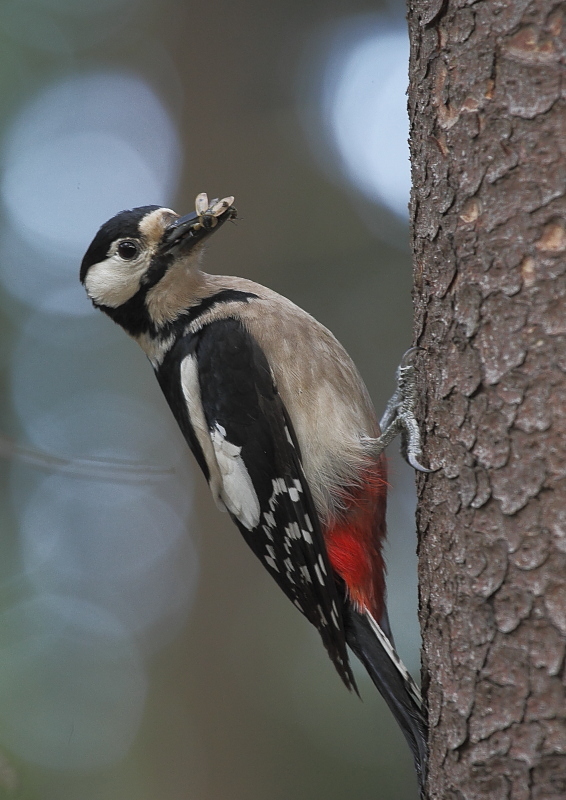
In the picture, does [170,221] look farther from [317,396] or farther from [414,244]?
[414,244]

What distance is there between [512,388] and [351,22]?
175 inches

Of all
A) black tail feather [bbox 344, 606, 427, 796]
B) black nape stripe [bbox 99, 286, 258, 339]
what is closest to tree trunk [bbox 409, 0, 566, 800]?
black tail feather [bbox 344, 606, 427, 796]

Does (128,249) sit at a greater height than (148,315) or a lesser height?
greater

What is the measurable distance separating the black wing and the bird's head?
0.33m

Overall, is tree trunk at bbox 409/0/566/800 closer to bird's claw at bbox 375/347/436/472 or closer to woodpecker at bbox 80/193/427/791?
bird's claw at bbox 375/347/436/472

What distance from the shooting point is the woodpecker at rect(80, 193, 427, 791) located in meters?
2.57

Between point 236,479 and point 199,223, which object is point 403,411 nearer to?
point 236,479

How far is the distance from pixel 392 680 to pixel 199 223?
173 centimetres

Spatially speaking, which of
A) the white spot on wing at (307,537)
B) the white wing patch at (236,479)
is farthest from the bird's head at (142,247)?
the white spot on wing at (307,537)

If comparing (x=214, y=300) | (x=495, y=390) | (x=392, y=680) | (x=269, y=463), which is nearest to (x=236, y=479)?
(x=269, y=463)

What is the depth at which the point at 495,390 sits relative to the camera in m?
1.68

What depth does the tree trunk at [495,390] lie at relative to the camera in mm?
1579

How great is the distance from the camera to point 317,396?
272 cm

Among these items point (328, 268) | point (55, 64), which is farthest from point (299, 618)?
point (55, 64)
